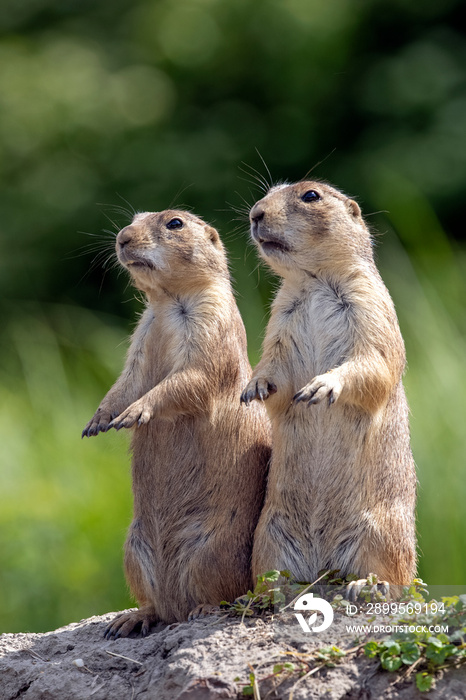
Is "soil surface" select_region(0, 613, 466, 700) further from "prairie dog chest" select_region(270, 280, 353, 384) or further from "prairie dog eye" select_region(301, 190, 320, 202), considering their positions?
"prairie dog eye" select_region(301, 190, 320, 202)

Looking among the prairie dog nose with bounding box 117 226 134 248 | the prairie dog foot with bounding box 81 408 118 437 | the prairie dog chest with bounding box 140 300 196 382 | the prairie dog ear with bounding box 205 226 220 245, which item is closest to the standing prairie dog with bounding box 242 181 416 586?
the prairie dog chest with bounding box 140 300 196 382

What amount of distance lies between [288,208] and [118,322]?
622cm

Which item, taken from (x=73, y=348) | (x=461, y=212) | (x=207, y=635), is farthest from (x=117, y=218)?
(x=207, y=635)

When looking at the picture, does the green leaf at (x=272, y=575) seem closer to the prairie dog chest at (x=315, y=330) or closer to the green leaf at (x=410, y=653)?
the green leaf at (x=410, y=653)

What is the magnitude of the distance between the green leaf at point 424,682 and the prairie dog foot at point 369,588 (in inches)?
24.4

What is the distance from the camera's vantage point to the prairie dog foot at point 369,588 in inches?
167

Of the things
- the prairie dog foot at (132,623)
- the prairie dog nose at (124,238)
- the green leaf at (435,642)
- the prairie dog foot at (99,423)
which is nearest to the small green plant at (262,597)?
the prairie dog foot at (132,623)

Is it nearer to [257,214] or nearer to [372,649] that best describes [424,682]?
[372,649]

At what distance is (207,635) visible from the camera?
13.3ft

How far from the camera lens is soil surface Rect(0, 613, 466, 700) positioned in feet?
12.0

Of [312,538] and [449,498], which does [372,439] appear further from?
[449,498]

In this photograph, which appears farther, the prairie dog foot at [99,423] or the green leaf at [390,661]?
the prairie dog foot at [99,423]

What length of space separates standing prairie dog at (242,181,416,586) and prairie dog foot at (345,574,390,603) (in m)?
0.10

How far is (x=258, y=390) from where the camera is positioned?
451cm
